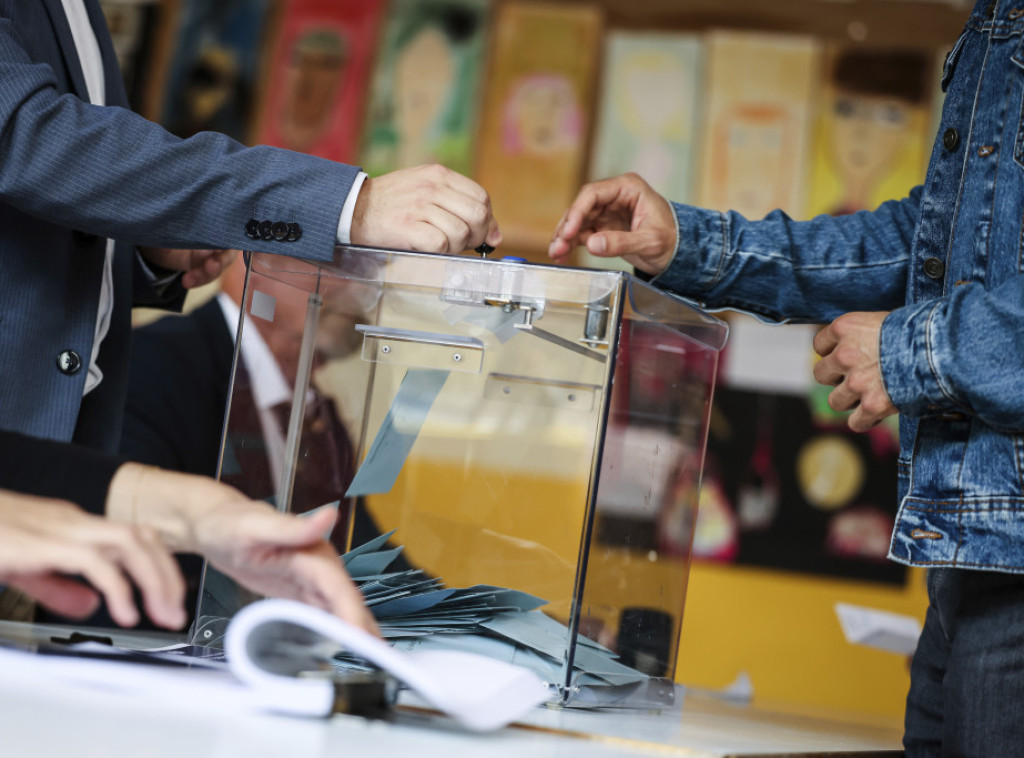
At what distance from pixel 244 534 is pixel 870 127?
2331 millimetres

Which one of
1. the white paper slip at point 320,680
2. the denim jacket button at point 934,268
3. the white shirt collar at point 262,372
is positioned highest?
the denim jacket button at point 934,268

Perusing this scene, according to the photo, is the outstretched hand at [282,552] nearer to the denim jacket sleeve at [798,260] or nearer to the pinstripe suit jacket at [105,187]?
the pinstripe suit jacket at [105,187]

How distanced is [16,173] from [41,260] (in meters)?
0.16

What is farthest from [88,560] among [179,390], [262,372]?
[179,390]

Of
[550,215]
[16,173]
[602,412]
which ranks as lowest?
[602,412]

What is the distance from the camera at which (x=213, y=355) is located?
181cm

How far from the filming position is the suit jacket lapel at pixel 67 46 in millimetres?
961

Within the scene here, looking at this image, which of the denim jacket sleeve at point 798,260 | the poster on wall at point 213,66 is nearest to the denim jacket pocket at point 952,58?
the denim jacket sleeve at point 798,260

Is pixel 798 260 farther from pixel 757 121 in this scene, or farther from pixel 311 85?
pixel 311 85

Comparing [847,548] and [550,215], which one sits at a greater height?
[550,215]

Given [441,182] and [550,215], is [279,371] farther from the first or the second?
[550,215]

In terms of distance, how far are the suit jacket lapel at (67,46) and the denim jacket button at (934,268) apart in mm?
833

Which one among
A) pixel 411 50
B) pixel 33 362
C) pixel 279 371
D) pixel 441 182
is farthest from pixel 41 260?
→ pixel 411 50

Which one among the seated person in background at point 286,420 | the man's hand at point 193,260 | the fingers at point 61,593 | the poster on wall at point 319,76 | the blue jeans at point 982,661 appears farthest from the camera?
the poster on wall at point 319,76
